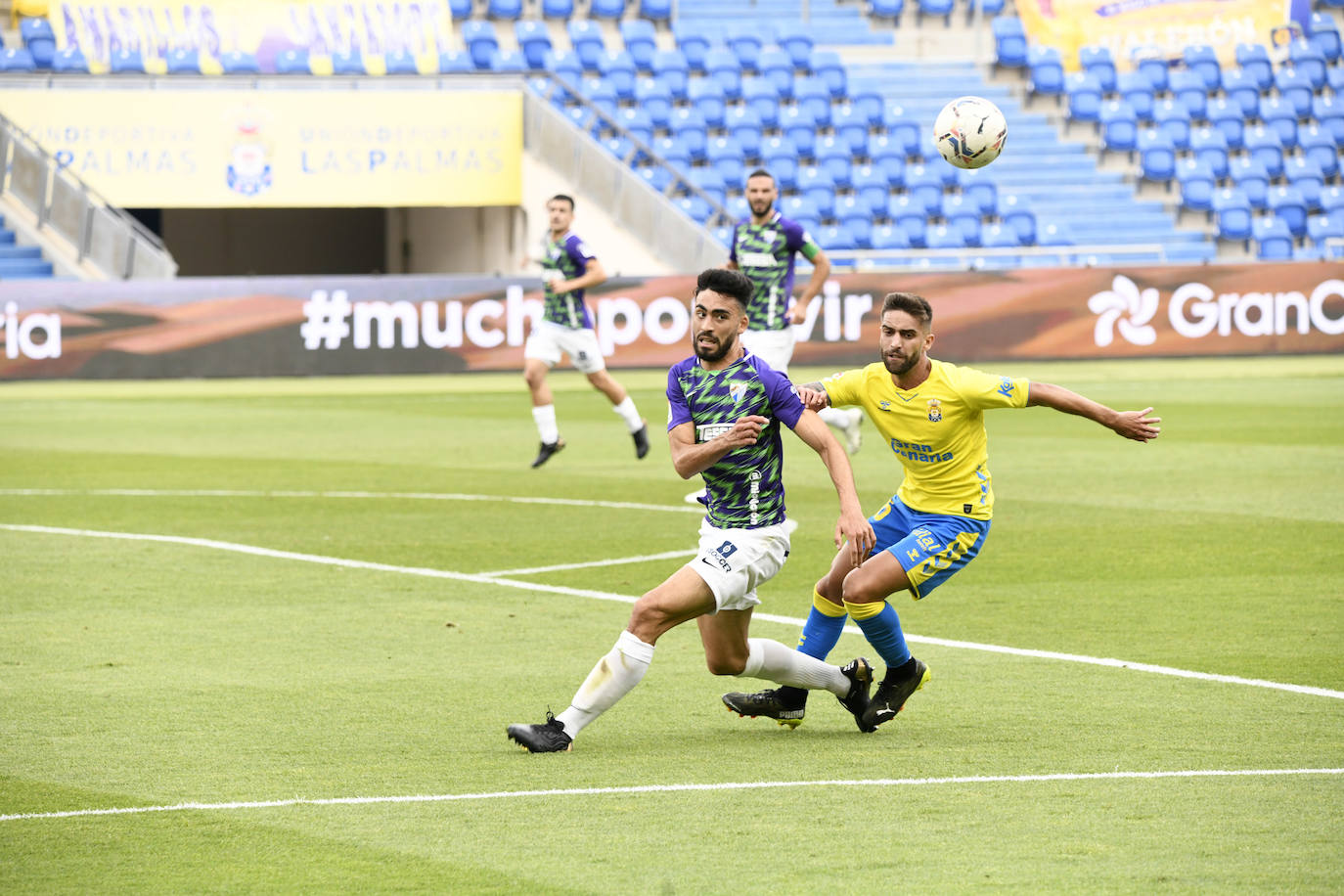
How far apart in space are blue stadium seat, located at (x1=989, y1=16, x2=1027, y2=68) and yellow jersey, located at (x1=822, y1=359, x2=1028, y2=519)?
97.1 ft

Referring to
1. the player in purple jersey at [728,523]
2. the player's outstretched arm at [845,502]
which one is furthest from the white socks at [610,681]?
the player's outstretched arm at [845,502]

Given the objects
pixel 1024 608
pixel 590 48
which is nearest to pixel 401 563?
pixel 1024 608

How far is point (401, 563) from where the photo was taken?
10.6m

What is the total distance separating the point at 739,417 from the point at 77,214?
23735 mm

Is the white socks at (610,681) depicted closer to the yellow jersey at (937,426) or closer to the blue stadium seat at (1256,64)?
the yellow jersey at (937,426)

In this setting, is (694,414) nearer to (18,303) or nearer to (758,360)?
(758,360)

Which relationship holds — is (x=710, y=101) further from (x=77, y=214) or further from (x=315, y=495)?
(x=315, y=495)

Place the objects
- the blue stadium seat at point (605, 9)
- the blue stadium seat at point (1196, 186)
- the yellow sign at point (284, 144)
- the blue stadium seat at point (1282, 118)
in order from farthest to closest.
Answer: the blue stadium seat at point (1282, 118)
the blue stadium seat at point (605, 9)
the blue stadium seat at point (1196, 186)
the yellow sign at point (284, 144)

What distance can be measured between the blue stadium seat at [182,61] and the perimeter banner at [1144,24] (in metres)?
15.9

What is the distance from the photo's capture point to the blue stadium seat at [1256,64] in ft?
119

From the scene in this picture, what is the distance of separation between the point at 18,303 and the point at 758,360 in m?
20.4

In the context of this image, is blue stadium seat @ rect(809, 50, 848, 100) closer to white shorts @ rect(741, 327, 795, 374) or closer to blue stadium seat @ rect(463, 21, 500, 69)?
blue stadium seat @ rect(463, 21, 500, 69)

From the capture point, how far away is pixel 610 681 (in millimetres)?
6262

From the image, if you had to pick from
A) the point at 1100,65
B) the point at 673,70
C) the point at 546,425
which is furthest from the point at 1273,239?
the point at 546,425
